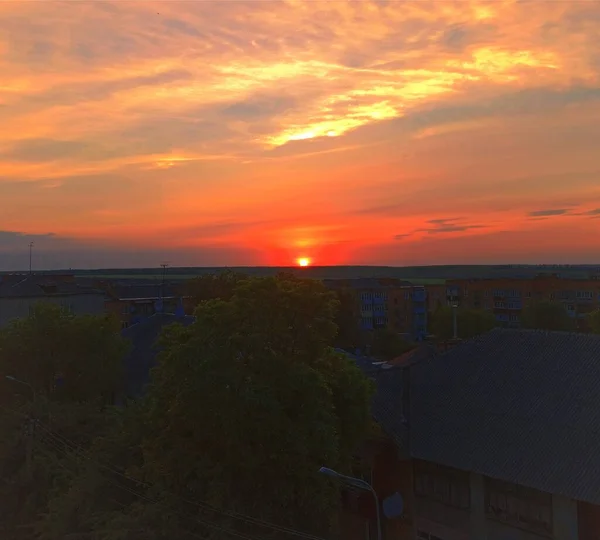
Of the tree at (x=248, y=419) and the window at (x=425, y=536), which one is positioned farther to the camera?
the window at (x=425, y=536)

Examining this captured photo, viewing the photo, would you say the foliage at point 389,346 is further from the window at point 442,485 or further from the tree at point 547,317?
the window at point 442,485

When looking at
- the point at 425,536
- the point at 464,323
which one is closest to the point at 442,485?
the point at 425,536

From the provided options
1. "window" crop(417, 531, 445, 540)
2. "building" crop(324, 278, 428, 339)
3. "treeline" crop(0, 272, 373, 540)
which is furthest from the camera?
"building" crop(324, 278, 428, 339)

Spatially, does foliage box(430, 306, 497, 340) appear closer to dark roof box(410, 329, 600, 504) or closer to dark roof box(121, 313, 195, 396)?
dark roof box(121, 313, 195, 396)

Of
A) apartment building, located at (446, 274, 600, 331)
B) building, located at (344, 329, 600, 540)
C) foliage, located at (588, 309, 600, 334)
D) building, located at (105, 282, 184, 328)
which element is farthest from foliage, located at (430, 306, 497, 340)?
building, located at (344, 329, 600, 540)

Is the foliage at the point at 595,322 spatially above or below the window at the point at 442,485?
above

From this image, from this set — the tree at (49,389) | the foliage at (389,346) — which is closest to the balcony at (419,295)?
the foliage at (389,346)

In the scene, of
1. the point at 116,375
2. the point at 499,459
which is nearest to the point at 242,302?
the point at 499,459
